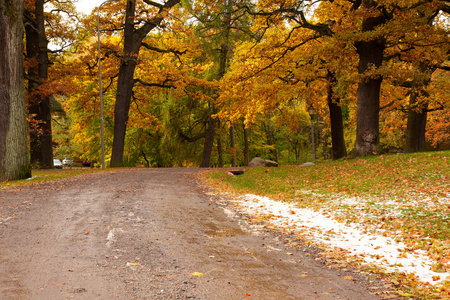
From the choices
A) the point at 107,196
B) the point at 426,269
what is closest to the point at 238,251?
the point at 426,269

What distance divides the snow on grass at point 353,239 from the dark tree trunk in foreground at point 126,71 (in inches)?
618

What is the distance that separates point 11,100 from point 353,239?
13.9m

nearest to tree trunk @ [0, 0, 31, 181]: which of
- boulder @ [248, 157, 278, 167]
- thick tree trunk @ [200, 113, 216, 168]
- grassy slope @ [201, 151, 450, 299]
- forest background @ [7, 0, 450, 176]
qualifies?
forest background @ [7, 0, 450, 176]

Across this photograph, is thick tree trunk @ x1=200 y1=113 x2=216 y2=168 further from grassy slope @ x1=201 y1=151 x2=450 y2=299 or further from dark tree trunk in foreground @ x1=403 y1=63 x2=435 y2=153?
dark tree trunk in foreground @ x1=403 y1=63 x2=435 y2=153

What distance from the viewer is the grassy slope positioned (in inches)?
257

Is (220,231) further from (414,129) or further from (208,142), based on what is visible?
(208,142)

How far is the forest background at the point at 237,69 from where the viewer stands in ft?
54.1

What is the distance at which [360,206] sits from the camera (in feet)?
30.2

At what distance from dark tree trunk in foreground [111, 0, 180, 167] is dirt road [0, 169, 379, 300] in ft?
48.8

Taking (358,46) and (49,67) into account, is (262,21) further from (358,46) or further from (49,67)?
(49,67)

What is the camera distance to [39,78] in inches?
930

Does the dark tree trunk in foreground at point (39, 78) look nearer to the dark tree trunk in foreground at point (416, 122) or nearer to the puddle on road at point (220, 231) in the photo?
the puddle on road at point (220, 231)

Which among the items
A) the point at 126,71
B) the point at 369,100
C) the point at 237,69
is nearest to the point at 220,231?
the point at 369,100

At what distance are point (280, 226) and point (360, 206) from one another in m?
2.53
